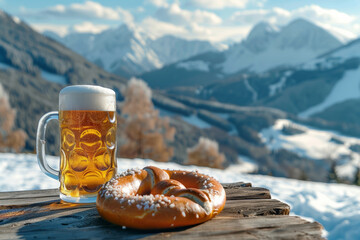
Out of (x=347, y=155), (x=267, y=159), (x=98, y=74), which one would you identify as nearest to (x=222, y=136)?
(x=267, y=159)

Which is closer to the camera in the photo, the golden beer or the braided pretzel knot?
the braided pretzel knot

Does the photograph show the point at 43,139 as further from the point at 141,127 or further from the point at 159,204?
the point at 141,127

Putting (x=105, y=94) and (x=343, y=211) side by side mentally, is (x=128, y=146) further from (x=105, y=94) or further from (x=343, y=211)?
(x=105, y=94)

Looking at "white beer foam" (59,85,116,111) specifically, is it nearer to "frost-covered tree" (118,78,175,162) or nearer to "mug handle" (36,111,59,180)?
"mug handle" (36,111,59,180)

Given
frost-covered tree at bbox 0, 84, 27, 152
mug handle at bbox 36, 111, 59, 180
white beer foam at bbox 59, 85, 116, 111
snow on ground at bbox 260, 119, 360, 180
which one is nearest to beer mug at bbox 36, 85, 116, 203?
white beer foam at bbox 59, 85, 116, 111

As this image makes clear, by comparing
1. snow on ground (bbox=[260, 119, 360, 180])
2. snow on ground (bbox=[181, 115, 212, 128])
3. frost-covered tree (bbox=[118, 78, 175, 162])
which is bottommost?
snow on ground (bbox=[260, 119, 360, 180])

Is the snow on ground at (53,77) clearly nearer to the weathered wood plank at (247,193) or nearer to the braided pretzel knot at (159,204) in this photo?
the weathered wood plank at (247,193)

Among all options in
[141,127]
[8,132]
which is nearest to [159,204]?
[141,127]
